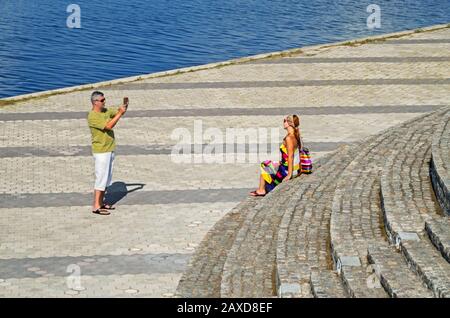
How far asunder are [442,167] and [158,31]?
2127 cm

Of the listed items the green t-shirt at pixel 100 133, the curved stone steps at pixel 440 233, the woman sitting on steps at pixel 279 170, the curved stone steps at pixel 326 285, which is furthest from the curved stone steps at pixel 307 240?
the green t-shirt at pixel 100 133

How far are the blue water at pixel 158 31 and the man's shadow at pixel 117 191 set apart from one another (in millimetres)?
9712

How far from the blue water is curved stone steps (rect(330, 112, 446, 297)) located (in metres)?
11.6

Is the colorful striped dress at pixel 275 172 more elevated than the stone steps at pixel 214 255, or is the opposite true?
the colorful striped dress at pixel 275 172

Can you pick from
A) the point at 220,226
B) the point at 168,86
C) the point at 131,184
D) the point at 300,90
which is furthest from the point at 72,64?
the point at 220,226

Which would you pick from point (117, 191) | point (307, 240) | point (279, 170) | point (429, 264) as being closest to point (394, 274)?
point (429, 264)

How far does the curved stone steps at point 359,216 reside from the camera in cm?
973

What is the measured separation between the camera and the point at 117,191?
14.6 m

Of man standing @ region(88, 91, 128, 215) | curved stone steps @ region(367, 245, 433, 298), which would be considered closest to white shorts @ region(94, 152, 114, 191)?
man standing @ region(88, 91, 128, 215)

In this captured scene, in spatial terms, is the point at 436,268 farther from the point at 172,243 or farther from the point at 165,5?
the point at 165,5

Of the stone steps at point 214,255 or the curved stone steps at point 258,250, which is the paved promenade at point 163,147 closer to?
the stone steps at point 214,255

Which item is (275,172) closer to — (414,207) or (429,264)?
(414,207)

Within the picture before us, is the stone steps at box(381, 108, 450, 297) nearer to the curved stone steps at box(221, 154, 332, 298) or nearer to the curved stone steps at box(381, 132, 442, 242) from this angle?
the curved stone steps at box(381, 132, 442, 242)
